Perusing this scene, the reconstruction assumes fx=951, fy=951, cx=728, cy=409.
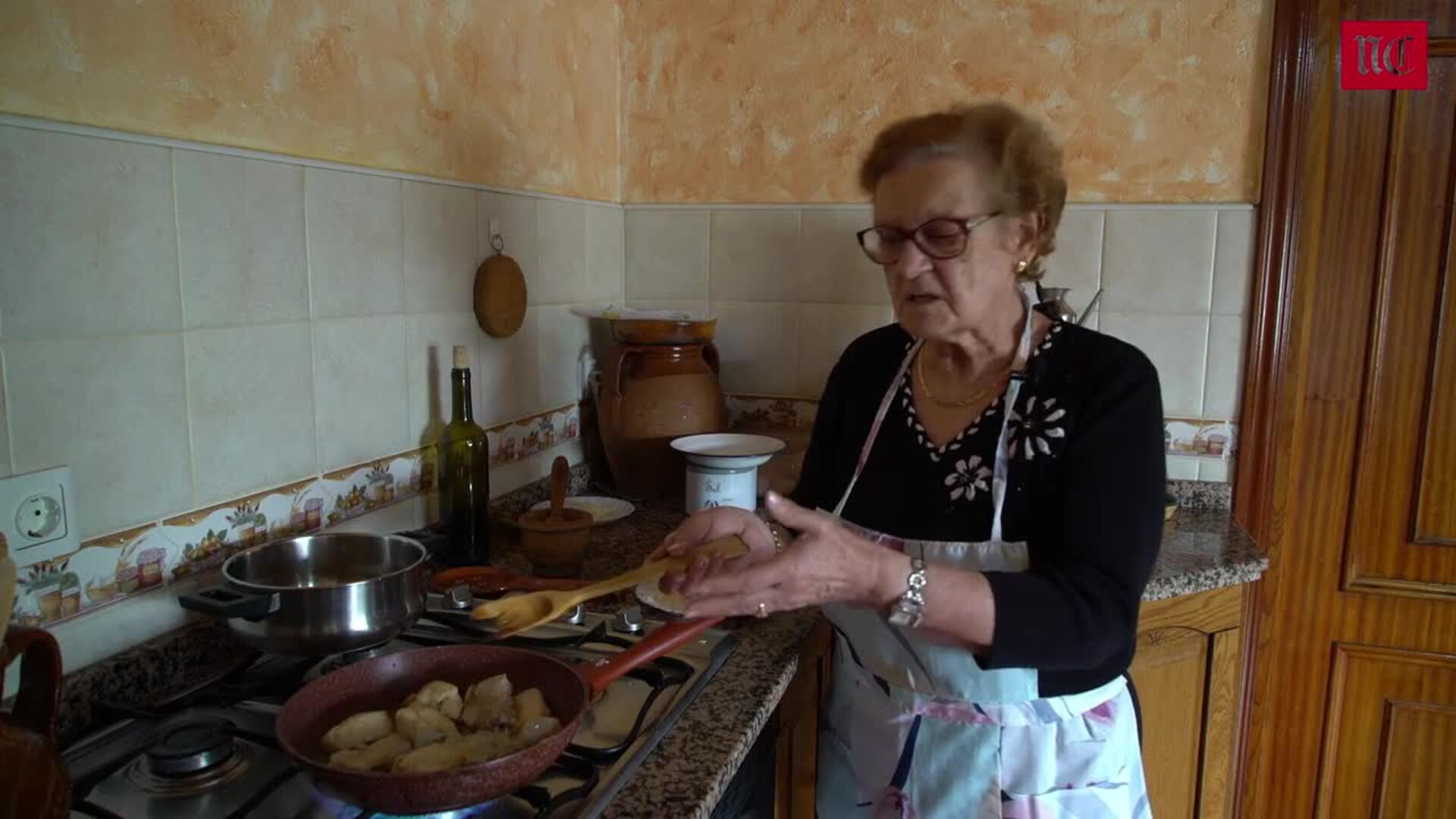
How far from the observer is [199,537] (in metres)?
1.09

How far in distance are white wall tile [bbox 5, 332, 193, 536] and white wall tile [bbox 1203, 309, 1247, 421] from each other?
1.66 m

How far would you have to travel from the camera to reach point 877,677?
3.82 ft

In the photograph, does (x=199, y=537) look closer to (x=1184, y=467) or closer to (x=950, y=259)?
(x=950, y=259)

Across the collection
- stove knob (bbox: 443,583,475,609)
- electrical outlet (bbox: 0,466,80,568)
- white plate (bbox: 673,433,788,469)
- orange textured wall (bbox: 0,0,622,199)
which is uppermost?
orange textured wall (bbox: 0,0,622,199)

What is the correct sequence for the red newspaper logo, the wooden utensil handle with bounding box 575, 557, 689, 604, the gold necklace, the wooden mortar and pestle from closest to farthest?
the wooden utensil handle with bounding box 575, 557, 689, 604, the gold necklace, the wooden mortar and pestle, the red newspaper logo

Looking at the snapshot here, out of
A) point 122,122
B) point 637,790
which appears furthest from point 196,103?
point 637,790

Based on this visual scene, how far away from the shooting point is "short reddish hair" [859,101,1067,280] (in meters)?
1.07

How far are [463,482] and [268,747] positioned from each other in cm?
58

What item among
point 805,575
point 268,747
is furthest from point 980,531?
point 268,747

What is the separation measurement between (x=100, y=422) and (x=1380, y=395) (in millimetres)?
1982

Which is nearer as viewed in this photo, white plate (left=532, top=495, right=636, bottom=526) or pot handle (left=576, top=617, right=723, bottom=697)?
pot handle (left=576, top=617, right=723, bottom=697)

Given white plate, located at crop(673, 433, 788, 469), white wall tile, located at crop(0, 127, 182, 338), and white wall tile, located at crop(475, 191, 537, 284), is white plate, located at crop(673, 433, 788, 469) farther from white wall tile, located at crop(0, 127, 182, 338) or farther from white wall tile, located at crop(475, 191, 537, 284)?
white wall tile, located at crop(0, 127, 182, 338)

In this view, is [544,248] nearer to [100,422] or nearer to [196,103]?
[196,103]

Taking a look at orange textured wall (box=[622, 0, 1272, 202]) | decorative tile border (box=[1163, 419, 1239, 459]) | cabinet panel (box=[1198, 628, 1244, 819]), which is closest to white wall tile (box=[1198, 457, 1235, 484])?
decorative tile border (box=[1163, 419, 1239, 459])
